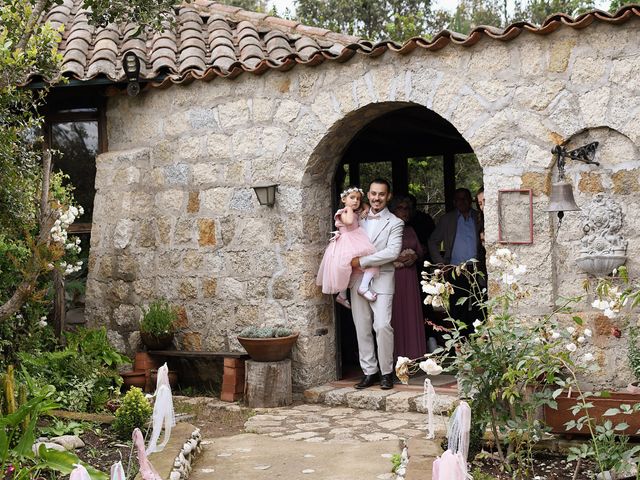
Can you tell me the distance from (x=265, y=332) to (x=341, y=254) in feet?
2.97

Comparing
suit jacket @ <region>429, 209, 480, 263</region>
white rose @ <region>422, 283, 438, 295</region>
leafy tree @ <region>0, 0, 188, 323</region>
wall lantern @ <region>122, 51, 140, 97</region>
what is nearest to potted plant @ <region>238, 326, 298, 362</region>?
leafy tree @ <region>0, 0, 188, 323</region>

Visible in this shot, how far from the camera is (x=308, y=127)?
7867mm

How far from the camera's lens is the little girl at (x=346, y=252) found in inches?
306

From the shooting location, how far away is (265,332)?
7746 millimetres

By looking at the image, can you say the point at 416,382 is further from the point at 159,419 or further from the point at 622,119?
the point at 159,419

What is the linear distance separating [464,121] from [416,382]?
2.43m

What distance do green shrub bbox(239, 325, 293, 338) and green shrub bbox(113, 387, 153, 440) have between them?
1.77 metres

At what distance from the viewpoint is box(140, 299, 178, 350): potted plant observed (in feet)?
27.3

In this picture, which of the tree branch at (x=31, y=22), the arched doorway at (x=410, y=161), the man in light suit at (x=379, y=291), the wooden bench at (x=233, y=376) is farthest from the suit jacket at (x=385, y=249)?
the tree branch at (x=31, y=22)

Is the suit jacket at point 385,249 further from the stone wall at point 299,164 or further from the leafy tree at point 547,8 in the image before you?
the leafy tree at point 547,8

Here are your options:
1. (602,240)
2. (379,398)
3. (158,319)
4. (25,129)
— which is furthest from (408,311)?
(25,129)

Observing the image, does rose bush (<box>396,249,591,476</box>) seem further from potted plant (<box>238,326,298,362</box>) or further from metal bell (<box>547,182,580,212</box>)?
potted plant (<box>238,326,298,362</box>)

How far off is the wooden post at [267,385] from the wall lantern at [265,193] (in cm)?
138

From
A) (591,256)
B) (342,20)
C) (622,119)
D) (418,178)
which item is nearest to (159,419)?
(591,256)
